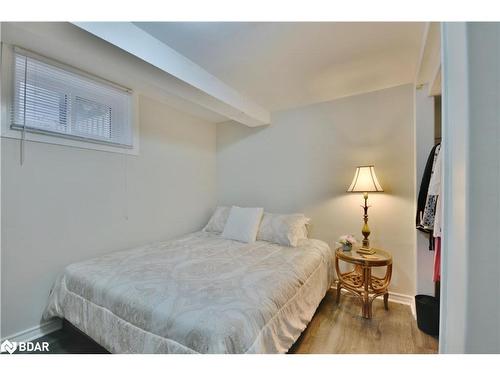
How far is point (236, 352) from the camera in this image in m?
0.95

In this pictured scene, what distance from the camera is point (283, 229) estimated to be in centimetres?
241

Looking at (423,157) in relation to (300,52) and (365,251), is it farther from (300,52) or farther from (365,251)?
(300,52)

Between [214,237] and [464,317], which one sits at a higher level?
[464,317]

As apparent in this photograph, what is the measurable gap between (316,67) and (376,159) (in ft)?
3.95

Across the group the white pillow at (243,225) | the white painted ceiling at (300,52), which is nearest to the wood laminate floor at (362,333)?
the white pillow at (243,225)

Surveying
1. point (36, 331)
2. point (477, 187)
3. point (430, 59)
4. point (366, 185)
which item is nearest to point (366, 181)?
point (366, 185)

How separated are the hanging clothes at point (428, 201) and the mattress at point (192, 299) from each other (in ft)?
3.06

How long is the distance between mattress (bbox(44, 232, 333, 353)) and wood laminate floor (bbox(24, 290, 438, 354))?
0.19m

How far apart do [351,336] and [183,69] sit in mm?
2568

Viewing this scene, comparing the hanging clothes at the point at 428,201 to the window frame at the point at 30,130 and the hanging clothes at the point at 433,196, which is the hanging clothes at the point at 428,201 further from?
the window frame at the point at 30,130
